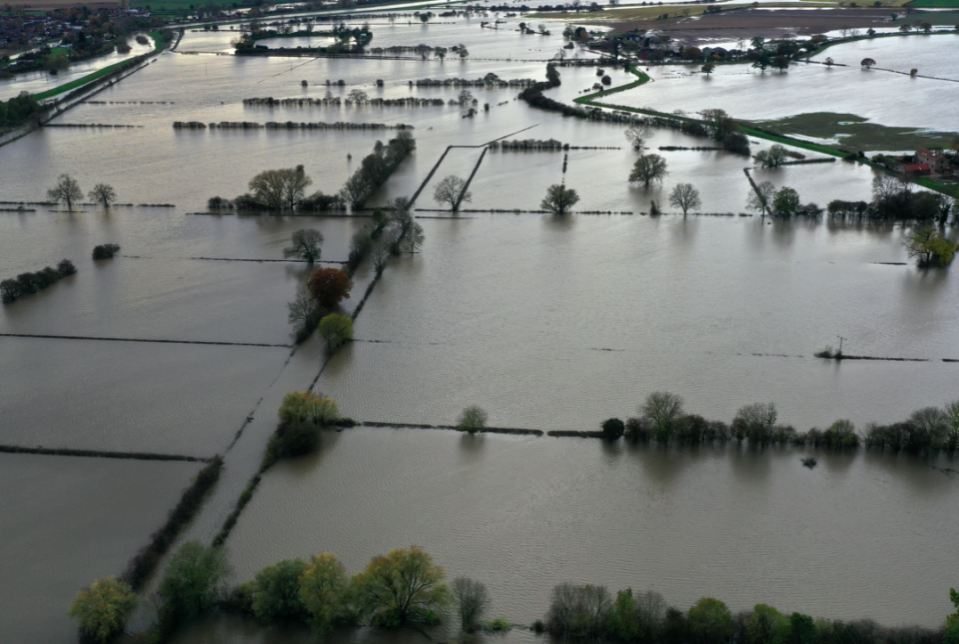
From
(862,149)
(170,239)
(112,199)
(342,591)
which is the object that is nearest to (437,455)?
(342,591)

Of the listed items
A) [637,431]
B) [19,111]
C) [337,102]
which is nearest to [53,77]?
[19,111]

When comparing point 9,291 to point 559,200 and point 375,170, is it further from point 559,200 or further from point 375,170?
point 559,200

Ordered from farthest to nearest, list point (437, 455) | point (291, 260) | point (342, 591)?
point (291, 260) < point (437, 455) < point (342, 591)

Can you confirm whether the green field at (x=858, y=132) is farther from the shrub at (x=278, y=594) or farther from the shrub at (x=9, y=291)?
the shrub at (x=9, y=291)

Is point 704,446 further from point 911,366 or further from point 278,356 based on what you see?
point 278,356

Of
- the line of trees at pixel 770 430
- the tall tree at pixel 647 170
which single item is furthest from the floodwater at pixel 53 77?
the line of trees at pixel 770 430
